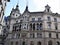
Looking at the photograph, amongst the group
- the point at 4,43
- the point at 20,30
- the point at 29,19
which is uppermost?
the point at 29,19

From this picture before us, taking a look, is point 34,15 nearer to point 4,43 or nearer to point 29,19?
point 29,19

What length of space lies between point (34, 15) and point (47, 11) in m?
5.54

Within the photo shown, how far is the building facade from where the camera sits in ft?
181

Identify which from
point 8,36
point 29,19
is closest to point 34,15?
point 29,19

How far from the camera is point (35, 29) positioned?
187ft

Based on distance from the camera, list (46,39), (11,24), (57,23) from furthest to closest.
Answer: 1. (11,24)
2. (57,23)
3. (46,39)

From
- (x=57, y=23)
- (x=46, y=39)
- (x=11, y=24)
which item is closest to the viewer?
(x=46, y=39)

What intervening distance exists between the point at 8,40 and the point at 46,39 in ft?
52.8

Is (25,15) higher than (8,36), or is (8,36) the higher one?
(25,15)

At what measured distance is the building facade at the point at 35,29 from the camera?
55109mm

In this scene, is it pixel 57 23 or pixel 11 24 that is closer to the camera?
pixel 57 23

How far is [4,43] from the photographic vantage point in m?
62.9

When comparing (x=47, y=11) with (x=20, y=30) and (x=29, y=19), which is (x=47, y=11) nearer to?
(x=29, y=19)

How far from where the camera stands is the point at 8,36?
60.5 meters
